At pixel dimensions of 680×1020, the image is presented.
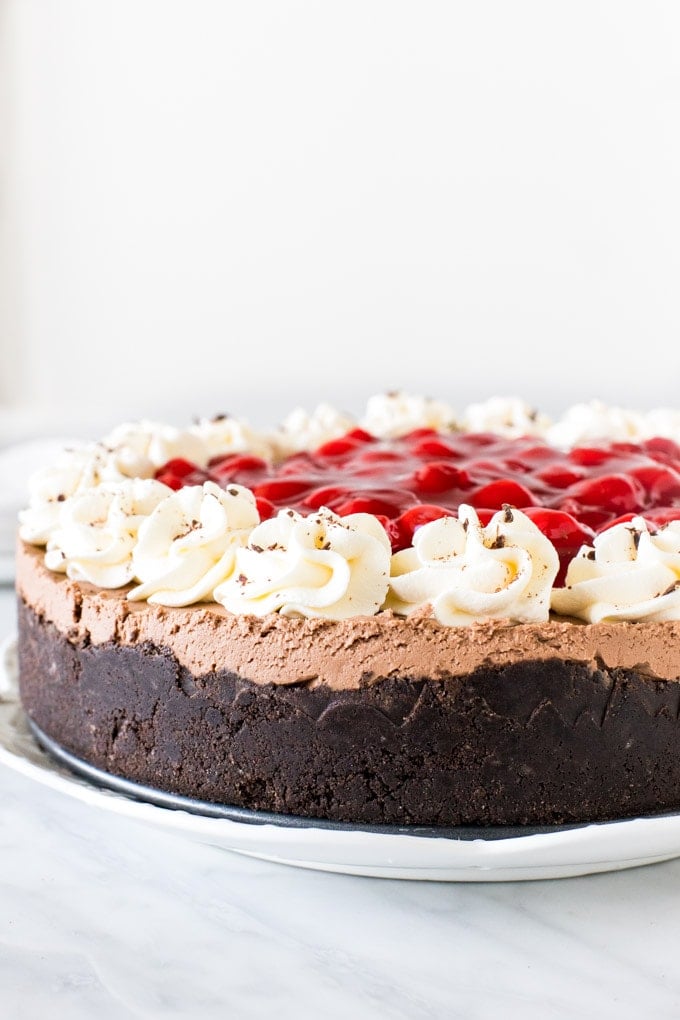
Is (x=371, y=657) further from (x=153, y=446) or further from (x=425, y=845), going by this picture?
(x=153, y=446)

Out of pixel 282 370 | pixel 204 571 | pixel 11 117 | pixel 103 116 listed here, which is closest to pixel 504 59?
pixel 282 370

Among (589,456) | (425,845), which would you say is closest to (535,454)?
(589,456)

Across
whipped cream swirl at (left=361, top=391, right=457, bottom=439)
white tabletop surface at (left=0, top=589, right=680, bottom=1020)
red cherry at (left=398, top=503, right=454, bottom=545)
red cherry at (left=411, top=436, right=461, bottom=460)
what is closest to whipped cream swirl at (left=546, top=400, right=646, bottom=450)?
whipped cream swirl at (left=361, top=391, right=457, bottom=439)

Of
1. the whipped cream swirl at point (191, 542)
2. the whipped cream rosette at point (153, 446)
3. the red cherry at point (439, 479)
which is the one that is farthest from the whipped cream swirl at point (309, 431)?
the whipped cream swirl at point (191, 542)

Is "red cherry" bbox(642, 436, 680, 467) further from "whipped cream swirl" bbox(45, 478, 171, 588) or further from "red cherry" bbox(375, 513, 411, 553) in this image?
"whipped cream swirl" bbox(45, 478, 171, 588)

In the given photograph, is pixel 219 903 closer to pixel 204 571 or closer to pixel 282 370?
pixel 204 571

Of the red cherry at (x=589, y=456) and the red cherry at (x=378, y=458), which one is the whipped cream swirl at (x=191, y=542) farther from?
the red cherry at (x=589, y=456)
